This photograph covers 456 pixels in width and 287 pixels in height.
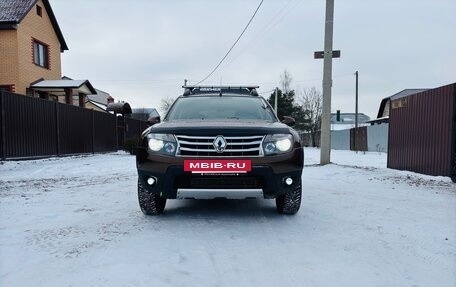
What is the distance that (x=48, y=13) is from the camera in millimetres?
23438

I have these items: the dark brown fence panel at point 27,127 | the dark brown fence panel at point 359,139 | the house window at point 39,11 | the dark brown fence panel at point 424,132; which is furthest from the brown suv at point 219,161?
the dark brown fence panel at point 359,139

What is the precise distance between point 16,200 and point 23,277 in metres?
3.42

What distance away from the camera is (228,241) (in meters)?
3.71

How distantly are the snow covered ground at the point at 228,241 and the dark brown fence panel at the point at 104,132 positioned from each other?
12216 millimetres

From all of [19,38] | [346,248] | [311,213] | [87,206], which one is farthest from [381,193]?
[19,38]

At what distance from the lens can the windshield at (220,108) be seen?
17.5 feet

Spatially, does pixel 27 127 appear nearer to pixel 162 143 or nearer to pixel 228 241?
pixel 162 143

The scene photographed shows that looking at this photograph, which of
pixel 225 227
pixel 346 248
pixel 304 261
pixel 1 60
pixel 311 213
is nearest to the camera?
pixel 304 261

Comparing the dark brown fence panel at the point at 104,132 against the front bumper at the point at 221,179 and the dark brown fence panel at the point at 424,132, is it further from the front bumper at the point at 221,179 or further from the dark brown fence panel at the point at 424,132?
the front bumper at the point at 221,179

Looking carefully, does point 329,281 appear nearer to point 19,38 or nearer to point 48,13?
point 19,38

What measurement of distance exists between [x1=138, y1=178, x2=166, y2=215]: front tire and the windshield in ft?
3.85

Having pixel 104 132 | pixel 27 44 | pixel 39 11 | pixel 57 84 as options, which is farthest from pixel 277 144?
pixel 39 11

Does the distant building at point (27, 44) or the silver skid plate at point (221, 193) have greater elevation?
the distant building at point (27, 44)

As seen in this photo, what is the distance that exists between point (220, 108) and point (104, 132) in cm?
1495
